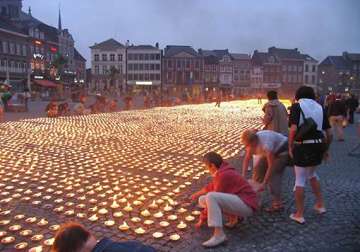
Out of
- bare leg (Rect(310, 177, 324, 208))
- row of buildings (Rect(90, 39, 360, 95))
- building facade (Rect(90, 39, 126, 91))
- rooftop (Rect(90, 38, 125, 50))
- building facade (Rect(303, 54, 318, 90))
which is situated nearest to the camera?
bare leg (Rect(310, 177, 324, 208))

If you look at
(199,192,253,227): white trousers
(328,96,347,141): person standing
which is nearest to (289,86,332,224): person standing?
(199,192,253,227): white trousers

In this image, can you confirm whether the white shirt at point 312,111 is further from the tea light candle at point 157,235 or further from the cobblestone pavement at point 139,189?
the tea light candle at point 157,235

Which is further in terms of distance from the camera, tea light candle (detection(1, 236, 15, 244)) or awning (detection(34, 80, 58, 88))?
awning (detection(34, 80, 58, 88))

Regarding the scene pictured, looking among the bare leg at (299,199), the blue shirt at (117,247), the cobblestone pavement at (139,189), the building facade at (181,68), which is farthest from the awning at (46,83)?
the blue shirt at (117,247)

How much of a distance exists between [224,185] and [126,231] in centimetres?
134

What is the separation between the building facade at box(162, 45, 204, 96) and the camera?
89438mm

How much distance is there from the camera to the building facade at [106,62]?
91.4 meters

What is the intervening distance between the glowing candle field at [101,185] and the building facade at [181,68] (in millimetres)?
77253

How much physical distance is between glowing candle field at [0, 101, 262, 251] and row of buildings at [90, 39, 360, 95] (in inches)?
2827

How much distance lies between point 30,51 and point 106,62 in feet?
88.8

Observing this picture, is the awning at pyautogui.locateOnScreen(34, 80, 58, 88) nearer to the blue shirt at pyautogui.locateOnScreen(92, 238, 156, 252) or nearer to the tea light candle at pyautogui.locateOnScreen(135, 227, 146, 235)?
the tea light candle at pyautogui.locateOnScreen(135, 227, 146, 235)

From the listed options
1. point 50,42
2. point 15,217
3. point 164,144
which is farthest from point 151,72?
point 15,217

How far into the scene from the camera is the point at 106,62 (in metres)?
92.4

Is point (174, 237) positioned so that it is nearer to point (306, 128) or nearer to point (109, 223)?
point (109, 223)
